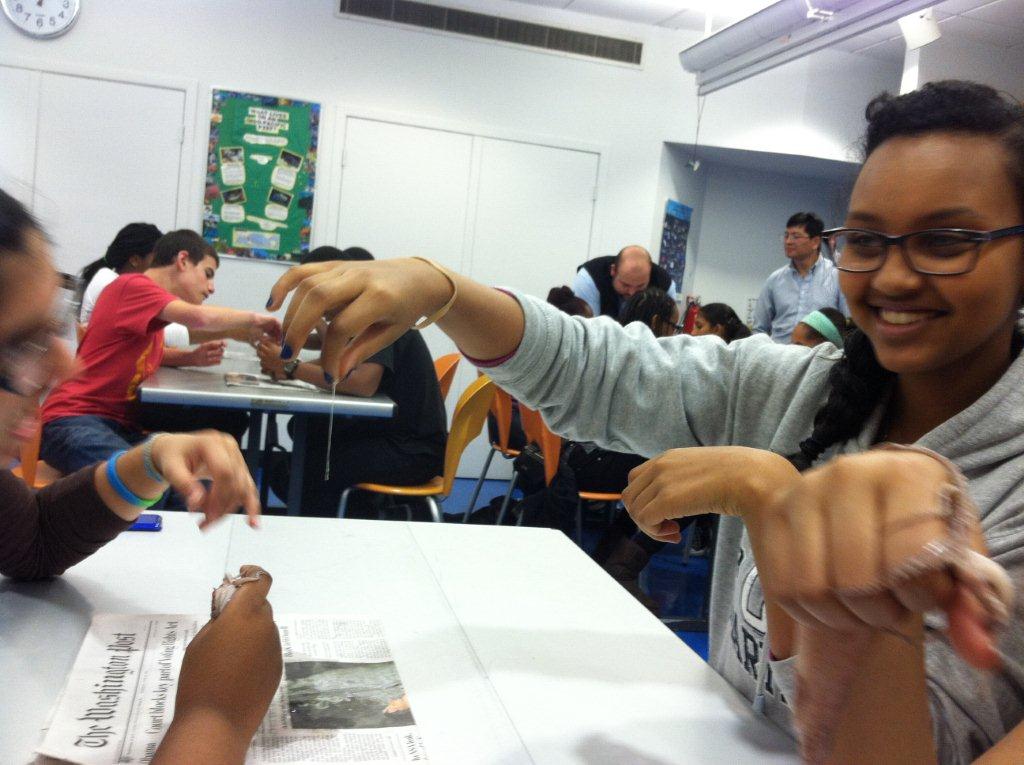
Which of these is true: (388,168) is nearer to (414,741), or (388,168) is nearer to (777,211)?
(777,211)

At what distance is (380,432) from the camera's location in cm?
287

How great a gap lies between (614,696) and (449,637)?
0.22m

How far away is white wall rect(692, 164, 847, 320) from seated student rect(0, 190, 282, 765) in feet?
19.1

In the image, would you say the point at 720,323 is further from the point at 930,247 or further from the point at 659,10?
the point at 930,247

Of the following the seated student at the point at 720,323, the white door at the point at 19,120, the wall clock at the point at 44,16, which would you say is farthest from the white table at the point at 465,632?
the wall clock at the point at 44,16

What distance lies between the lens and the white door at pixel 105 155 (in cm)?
464

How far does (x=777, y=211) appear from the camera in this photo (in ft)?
21.7

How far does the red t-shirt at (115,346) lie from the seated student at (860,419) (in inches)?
73.2

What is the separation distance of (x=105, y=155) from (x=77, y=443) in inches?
114

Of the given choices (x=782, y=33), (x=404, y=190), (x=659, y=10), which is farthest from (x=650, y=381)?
(x=659, y=10)

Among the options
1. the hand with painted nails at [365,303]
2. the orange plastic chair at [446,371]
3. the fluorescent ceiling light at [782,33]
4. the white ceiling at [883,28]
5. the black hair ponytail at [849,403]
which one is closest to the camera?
the hand with painted nails at [365,303]

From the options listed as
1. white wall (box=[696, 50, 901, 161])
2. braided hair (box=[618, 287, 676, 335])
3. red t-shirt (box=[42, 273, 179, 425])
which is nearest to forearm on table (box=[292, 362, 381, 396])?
red t-shirt (box=[42, 273, 179, 425])

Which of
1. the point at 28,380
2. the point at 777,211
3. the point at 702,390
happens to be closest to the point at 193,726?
the point at 28,380

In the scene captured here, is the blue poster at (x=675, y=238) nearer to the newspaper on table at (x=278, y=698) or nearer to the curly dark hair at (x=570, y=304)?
the curly dark hair at (x=570, y=304)
